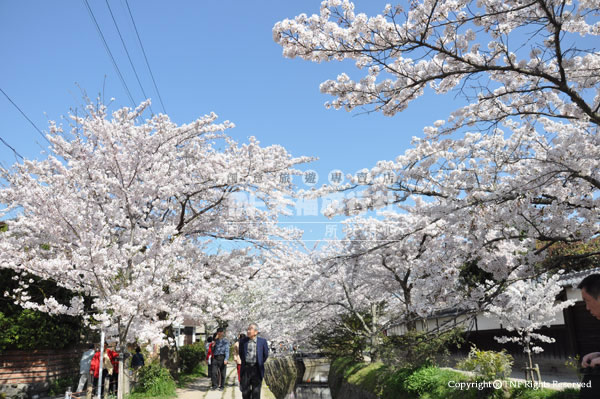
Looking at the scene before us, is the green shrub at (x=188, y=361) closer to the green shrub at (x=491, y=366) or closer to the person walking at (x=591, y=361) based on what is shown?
the green shrub at (x=491, y=366)

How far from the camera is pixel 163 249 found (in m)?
8.05

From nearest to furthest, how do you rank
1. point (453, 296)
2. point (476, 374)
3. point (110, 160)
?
point (476, 374) < point (453, 296) < point (110, 160)

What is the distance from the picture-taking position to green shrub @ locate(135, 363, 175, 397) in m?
10.3

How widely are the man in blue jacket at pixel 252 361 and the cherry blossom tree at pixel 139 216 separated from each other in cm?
177

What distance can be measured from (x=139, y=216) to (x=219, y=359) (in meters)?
4.80

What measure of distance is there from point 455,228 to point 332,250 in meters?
11.1

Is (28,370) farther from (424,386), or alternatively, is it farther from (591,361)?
(591,361)

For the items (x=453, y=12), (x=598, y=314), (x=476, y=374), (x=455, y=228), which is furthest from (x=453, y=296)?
(x=598, y=314)

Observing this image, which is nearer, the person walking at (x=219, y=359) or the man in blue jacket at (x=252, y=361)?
the man in blue jacket at (x=252, y=361)

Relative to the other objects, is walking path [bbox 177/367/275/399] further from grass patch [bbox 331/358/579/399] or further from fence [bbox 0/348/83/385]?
fence [bbox 0/348/83/385]

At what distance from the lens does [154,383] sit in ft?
34.2

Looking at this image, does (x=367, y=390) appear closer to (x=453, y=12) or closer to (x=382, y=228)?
(x=382, y=228)

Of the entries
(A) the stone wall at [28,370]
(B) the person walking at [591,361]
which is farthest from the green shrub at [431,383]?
(A) the stone wall at [28,370]

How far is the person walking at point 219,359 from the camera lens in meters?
11.7
